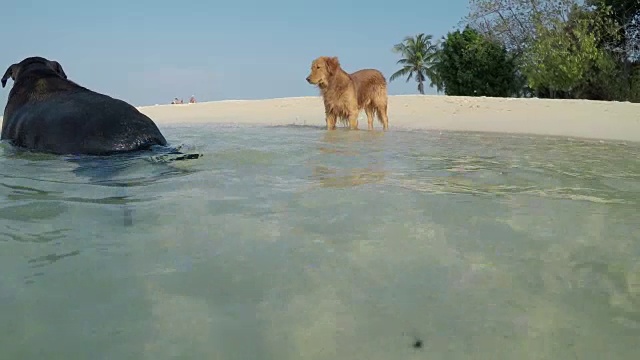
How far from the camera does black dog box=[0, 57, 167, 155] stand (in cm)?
445

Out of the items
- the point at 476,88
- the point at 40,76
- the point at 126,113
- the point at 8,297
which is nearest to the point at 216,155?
the point at 126,113

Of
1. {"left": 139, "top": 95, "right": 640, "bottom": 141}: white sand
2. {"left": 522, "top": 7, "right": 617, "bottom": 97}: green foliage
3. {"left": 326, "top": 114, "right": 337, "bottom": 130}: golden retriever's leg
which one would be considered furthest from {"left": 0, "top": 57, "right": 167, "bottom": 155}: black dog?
{"left": 522, "top": 7, "right": 617, "bottom": 97}: green foliage

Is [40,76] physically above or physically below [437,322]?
above

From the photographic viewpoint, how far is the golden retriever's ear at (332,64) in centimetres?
973

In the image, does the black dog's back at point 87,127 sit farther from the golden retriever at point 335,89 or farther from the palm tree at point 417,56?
the palm tree at point 417,56

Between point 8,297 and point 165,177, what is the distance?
6.94 feet

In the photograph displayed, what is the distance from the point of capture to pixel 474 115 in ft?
44.7

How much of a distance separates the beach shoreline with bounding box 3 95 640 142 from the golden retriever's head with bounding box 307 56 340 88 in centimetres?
208

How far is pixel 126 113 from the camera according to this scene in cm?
467

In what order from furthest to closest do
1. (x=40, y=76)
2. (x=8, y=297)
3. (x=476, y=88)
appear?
(x=476, y=88)
(x=40, y=76)
(x=8, y=297)

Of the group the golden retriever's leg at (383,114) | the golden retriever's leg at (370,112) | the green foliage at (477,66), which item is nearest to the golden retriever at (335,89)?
the golden retriever's leg at (370,112)

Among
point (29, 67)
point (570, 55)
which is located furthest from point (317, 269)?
point (570, 55)

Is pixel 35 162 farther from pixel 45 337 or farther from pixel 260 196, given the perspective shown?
pixel 45 337

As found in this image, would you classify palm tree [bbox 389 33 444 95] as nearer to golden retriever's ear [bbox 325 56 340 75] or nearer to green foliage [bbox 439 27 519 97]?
green foliage [bbox 439 27 519 97]
